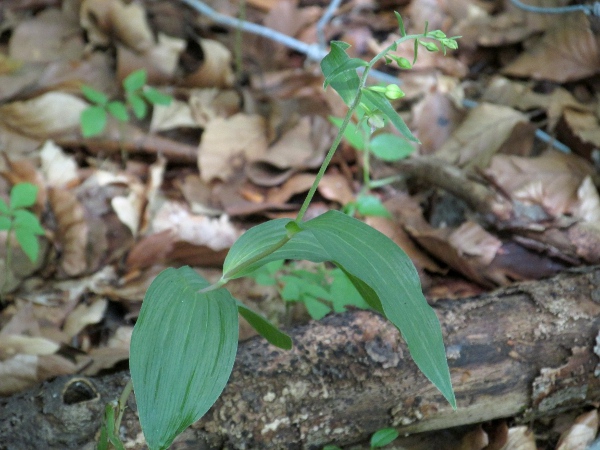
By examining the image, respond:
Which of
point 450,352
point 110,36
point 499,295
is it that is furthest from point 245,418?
point 110,36

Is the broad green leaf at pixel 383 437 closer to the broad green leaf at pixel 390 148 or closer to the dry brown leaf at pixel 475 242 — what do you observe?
the dry brown leaf at pixel 475 242

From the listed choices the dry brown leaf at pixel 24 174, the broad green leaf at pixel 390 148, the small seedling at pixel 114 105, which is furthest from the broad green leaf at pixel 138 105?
the broad green leaf at pixel 390 148

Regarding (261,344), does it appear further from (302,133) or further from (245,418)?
(302,133)

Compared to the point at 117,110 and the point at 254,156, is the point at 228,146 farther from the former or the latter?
the point at 117,110

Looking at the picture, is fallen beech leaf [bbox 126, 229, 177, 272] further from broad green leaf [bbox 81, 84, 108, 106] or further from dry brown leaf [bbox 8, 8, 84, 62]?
dry brown leaf [bbox 8, 8, 84, 62]

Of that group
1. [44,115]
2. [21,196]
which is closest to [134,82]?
[44,115]

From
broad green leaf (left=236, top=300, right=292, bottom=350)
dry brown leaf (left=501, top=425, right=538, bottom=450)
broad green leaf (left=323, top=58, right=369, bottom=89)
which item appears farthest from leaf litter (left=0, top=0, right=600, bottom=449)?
broad green leaf (left=323, top=58, right=369, bottom=89)
